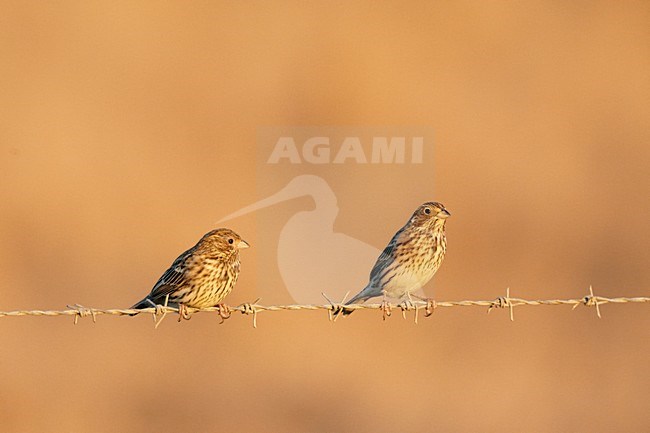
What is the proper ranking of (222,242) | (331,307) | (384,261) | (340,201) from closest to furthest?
1. (331,307)
2. (222,242)
3. (384,261)
4. (340,201)

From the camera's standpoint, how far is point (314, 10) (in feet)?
74.3

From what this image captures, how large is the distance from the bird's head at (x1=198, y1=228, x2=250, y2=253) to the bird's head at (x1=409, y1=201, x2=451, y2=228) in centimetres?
137

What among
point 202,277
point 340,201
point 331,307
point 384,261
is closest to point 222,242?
point 202,277

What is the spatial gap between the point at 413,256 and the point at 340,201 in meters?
10.1

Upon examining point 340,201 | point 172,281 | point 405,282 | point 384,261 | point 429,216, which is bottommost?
point 172,281

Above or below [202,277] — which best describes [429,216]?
above

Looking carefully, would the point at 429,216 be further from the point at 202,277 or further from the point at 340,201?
the point at 340,201

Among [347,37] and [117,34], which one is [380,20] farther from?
Answer: [117,34]

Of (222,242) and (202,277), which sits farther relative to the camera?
(222,242)

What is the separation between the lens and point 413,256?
848 cm

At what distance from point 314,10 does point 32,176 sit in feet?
21.2

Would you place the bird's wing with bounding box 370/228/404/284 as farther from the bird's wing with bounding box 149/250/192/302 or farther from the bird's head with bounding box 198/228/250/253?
the bird's wing with bounding box 149/250/192/302

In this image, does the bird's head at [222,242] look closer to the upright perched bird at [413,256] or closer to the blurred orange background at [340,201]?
the upright perched bird at [413,256]

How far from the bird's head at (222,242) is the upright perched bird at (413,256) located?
1.13 metres
